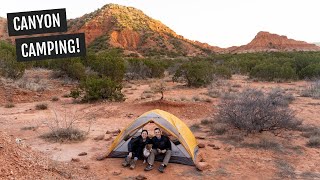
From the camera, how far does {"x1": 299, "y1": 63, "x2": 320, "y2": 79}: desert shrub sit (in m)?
24.1

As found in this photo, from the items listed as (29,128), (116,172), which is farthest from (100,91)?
(116,172)

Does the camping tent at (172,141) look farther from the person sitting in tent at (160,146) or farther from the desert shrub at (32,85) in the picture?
the desert shrub at (32,85)

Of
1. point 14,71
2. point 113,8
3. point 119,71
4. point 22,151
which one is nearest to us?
point 22,151

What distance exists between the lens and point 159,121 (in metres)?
8.25

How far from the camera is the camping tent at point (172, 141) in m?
7.87

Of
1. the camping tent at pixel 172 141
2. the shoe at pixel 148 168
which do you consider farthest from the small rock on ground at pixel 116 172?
the camping tent at pixel 172 141

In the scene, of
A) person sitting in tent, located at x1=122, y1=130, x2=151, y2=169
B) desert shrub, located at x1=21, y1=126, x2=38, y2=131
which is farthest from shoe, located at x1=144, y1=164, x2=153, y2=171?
desert shrub, located at x1=21, y1=126, x2=38, y2=131

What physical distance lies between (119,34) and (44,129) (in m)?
54.9

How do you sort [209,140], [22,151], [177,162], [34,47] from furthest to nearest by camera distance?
1. [209,140]
2. [177,162]
3. [22,151]
4. [34,47]

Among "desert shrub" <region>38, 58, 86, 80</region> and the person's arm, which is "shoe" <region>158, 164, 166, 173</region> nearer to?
the person's arm

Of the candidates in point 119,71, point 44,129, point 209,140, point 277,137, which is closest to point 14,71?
point 119,71

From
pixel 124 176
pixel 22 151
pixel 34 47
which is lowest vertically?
pixel 124 176

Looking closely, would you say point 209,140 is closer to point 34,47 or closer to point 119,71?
point 34,47

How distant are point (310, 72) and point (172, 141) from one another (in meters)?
19.4
